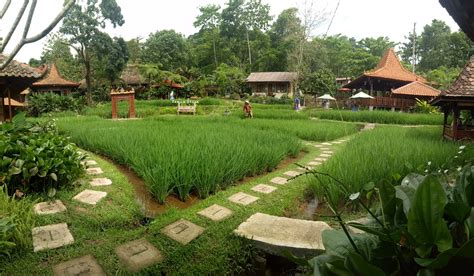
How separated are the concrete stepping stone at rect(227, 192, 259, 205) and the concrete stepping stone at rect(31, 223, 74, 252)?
1609mm

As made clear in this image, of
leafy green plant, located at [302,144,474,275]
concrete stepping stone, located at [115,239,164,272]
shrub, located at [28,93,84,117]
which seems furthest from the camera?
shrub, located at [28,93,84,117]

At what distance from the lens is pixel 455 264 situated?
851 mm

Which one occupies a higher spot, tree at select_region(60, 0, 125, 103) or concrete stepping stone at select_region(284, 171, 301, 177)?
tree at select_region(60, 0, 125, 103)

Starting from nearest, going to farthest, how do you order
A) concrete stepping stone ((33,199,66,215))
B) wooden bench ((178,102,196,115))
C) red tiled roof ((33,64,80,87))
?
concrete stepping stone ((33,199,66,215))
wooden bench ((178,102,196,115))
red tiled roof ((33,64,80,87))

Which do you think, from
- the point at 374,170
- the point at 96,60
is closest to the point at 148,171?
the point at 374,170

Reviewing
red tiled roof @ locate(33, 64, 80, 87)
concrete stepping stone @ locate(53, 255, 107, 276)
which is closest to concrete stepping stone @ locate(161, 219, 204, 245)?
concrete stepping stone @ locate(53, 255, 107, 276)

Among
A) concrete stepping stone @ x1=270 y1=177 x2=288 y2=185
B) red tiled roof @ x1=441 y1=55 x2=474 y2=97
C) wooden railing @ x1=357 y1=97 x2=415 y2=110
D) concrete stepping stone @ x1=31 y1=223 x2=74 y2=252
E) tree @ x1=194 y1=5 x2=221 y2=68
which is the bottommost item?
concrete stepping stone @ x1=270 y1=177 x2=288 y2=185

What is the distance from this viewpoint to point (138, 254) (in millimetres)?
2262

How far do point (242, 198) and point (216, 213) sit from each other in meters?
0.55

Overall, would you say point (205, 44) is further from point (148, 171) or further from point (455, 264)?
point (455, 264)

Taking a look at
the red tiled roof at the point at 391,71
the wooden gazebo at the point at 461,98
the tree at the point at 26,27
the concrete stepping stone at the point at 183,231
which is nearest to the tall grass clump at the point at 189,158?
the concrete stepping stone at the point at 183,231

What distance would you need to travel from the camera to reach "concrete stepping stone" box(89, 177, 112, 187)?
3.77m

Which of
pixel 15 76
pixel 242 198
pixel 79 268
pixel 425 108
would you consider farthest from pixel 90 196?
pixel 425 108

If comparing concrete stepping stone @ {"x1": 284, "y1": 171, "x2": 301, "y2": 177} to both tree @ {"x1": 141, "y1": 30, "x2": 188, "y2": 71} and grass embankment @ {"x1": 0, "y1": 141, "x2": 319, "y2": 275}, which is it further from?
tree @ {"x1": 141, "y1": 30, "x2": 188, "y2": 71}
